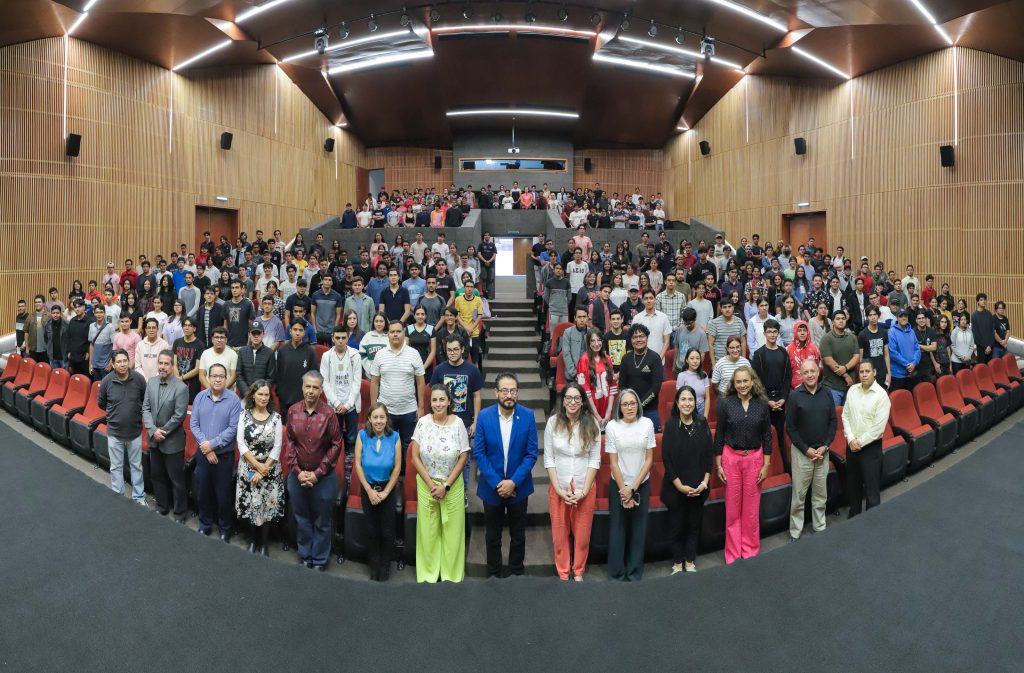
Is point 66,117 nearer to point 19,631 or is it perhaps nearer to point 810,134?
point 19,631

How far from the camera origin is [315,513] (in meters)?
4.14

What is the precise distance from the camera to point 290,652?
162cm

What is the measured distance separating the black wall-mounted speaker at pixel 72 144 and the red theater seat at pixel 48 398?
5624 mm

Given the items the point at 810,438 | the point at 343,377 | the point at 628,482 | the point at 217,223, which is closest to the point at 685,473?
the point at 628,482

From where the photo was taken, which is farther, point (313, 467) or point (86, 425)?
point (86, 425)

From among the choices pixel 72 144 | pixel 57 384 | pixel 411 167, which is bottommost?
pixel 57 384

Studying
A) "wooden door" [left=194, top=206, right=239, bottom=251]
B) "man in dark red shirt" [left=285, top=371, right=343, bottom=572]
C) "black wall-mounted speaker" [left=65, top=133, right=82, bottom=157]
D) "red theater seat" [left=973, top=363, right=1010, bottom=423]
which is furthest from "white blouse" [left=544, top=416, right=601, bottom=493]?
"wooden door" [left=194, top=206, right=239, bottom=251]

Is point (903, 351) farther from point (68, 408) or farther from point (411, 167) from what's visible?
point (411, 167)

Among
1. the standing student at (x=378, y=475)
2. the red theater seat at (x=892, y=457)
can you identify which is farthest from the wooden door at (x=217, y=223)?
the red theater seat at (x=892, y=457)

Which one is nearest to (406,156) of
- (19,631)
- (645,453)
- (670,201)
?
(670,201)

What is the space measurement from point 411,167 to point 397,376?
62.1 ft

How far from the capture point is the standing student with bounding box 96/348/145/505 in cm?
490

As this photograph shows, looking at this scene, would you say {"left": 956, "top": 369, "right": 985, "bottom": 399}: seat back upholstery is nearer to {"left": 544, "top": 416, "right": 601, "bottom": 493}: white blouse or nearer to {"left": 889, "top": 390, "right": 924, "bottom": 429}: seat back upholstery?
{"left": 889, "top": 390, "right": 924, "bottom": 429}: seat back upholstery

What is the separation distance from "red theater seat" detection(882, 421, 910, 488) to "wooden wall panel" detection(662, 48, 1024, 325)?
7.35 m
